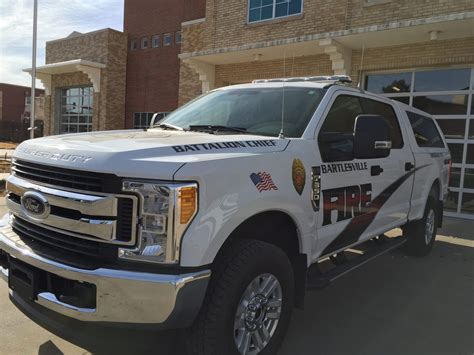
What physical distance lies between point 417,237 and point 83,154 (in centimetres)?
498

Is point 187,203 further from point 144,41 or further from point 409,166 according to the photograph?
point 144,41

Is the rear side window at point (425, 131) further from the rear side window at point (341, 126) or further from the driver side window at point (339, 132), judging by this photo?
the driver side window at point (339, 132)

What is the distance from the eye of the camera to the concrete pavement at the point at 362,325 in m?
2.53

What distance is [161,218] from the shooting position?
229 centimetres

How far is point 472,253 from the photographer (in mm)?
6676

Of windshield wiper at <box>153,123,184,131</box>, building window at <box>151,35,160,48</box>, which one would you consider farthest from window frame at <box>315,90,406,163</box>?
building window at <box>151,35,160,48</box>

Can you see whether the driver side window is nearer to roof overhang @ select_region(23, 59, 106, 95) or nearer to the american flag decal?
the american flag decal

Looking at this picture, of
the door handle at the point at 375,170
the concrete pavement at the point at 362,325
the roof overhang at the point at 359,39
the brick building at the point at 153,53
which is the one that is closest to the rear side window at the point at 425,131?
the door handle at the point at 375,170

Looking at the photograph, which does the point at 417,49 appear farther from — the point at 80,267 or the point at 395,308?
the point at 80,267

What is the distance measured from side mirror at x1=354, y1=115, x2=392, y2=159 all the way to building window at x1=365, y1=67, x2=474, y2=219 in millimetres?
7384

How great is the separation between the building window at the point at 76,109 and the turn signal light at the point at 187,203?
841 inches

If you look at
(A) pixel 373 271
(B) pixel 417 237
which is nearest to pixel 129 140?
(A) pixel 373 271

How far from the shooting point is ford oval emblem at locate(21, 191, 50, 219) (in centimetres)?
261

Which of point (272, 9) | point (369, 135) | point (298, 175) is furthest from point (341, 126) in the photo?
point (272, 9)
